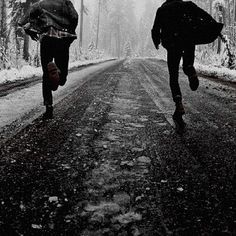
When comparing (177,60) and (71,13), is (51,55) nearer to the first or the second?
(71,13)

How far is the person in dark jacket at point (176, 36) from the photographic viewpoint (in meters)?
4.35

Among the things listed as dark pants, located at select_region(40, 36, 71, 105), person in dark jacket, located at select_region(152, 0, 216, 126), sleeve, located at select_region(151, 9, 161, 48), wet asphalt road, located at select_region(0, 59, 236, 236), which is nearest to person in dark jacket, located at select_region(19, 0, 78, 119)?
dark pants, located at select_region(40, 36, 71, 105)

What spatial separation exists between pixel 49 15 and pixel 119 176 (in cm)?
279

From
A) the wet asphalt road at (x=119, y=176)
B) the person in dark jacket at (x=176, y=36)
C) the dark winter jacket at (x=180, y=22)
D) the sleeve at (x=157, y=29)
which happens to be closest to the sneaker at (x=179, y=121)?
the person in dark jacket at (x=176, y=36)

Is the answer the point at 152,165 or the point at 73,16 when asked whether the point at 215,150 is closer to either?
the point at 152,165

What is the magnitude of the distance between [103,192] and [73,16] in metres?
3.09

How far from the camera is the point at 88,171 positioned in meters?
2.54

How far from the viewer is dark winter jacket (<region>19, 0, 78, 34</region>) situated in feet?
14.2

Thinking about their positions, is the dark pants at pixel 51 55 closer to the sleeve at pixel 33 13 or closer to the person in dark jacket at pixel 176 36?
the sleeve at pixel 33 13

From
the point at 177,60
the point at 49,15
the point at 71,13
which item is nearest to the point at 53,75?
the point at 49,15

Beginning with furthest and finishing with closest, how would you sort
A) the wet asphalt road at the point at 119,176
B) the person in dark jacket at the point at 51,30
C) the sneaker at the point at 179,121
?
the person in dark jacket at the point at 51,30, the sneaker at the point at 179,121, the wet asphalt road at the point at 119,176

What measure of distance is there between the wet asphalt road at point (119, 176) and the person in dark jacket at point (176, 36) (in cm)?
43

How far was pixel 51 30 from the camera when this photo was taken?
430cm

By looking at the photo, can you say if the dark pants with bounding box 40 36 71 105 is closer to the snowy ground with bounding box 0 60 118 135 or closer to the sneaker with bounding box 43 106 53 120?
the sneaker with bounding box 43 106 53 120
